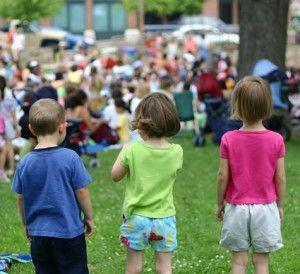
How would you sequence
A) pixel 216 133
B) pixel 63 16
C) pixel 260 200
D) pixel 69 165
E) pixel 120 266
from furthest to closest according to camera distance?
pixel 63 16, pixel 216 133, pixel 120 266, pixel 260 200, pixel 69 165

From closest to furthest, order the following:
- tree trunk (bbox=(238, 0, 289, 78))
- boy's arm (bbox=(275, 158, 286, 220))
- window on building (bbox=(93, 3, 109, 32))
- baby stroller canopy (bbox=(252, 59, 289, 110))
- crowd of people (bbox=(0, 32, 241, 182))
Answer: boy's arm (bbox=(275, 158, 286, 220))
crowd of people (bbox=(0, 32, 241, 182))
baby stroller canopy (bbox=(252, 59, 289, 110))
tree trunk (bbox=(238, 0, 289, 78))
window on building (bbox=(93, 3, 109, 32))

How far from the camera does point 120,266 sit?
7.29 metres

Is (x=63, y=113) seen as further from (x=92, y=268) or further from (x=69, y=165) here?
(x=92, y=268)

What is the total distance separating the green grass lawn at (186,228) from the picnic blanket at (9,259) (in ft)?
0.29

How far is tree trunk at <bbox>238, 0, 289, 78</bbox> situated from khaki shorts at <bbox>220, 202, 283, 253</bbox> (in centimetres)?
1009

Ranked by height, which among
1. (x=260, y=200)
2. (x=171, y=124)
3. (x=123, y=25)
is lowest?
(x=123, y=25)

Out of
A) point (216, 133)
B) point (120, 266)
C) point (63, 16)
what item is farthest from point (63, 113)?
point (63, 16)

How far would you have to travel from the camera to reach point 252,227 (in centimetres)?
570

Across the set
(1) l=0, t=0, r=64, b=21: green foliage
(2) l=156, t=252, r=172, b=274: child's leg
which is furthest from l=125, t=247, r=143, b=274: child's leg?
(1) l=0, t=0, r=64, b=21: green foliage

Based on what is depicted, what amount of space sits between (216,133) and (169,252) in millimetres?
10270

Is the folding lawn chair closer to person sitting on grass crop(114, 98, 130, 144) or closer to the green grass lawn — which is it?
person sitting on grass crop(114, 98, 130, 144)

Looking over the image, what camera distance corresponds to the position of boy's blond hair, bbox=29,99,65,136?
209 inches

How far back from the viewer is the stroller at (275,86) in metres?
14.4

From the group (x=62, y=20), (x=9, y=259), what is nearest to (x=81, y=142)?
(x=9, y=259)
